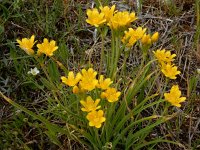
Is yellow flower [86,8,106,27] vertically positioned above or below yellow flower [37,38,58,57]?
above

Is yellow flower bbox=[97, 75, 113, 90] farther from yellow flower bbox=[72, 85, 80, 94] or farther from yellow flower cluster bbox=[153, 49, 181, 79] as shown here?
yellow flower cluster bbox=[153, 49, 181, 79]

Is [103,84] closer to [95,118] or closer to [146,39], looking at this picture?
[95,118]

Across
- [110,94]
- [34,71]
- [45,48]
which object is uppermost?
[45,48]

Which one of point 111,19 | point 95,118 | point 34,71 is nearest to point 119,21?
point 111,19

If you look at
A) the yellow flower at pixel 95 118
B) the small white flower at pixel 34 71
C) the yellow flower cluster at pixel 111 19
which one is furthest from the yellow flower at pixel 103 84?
the small white flower at pixel 34 71

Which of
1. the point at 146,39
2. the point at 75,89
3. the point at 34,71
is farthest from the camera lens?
the point at 34,71

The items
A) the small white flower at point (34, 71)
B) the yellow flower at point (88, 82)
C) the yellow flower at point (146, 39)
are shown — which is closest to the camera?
the yellow flower at point (88, 82)

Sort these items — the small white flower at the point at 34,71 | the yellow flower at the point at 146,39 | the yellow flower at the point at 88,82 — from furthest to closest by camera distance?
1. the small white flower at the point at 34,71
2. the yellow flower at the point at 146,39
3. the yellow flower at the point at 88,82

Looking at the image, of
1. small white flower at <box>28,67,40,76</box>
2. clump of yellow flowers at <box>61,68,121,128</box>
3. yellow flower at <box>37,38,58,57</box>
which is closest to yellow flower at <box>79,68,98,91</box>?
clump of yellow flowers at <box>61,68,121,128</box>

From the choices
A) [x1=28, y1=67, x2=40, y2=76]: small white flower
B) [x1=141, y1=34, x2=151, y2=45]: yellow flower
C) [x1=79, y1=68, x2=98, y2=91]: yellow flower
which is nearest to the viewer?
[x1=79, y1=68, x2=98, y2=91]: yellow flower

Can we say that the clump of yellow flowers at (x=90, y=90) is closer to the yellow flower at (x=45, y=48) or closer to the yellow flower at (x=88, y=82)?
the yellow flower at (x=88, y=82)

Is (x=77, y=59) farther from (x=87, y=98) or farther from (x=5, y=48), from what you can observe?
(x=87, y=98)

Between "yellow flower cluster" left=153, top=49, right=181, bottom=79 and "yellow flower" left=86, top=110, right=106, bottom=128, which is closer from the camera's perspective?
"yellow flower" left=86, top=110, right=106, bottom=128
